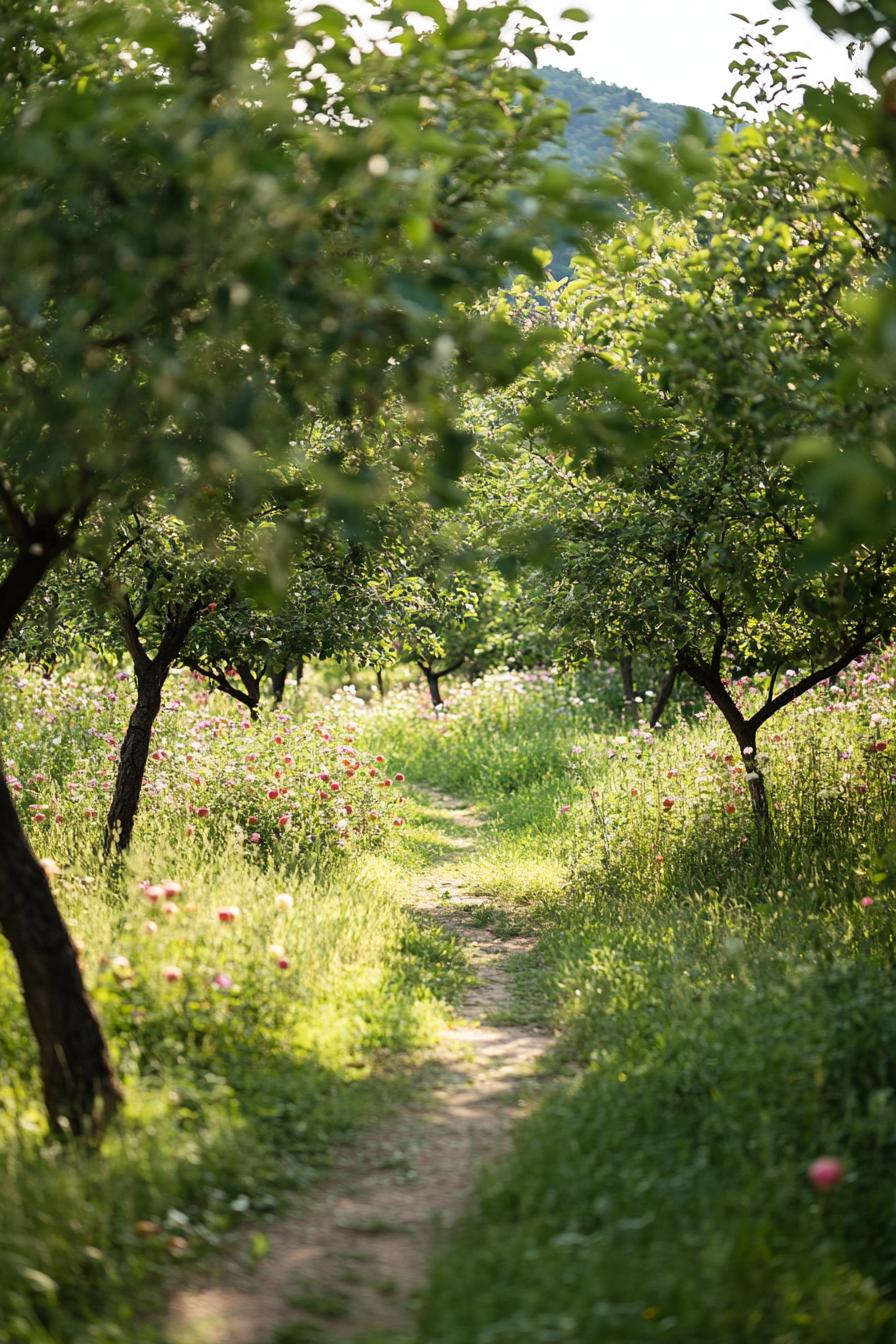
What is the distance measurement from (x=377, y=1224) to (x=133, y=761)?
5.04 m

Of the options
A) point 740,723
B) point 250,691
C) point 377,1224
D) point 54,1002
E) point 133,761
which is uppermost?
point 250,691

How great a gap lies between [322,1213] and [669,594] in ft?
16.8

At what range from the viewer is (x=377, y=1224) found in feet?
12.6

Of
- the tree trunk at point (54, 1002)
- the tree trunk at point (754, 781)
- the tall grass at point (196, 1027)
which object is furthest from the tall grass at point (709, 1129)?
the tree trunk at point (54, 1002)

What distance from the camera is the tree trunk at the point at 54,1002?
13.4 ft

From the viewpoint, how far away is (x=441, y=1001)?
249 inches

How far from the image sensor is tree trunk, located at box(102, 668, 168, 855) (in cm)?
A: 822

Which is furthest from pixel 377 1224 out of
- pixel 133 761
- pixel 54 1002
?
pixel 133 761

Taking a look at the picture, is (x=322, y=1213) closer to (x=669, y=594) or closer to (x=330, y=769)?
(x=669, y=594)

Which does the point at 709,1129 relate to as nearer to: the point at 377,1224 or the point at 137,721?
the point at 377,1224

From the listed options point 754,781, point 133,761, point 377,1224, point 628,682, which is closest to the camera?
point 377,1224

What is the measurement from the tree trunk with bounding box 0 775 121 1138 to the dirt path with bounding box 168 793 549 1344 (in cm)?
81

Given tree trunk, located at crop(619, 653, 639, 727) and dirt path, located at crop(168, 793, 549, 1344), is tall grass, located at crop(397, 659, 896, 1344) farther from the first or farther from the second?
tree trunk, located at crop(619, 653, 639, 727)

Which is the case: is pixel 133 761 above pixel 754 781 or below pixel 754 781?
below
